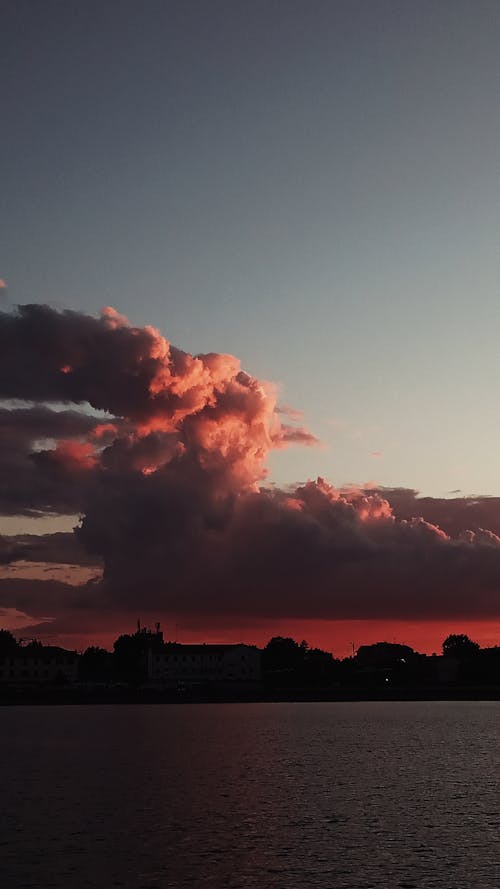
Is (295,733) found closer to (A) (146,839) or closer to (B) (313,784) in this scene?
(B) (313,784)

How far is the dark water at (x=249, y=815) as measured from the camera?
49125mm

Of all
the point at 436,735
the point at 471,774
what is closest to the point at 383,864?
the point at 471,774

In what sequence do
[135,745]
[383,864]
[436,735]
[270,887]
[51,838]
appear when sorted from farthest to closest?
[436,735]
[135,745]
[51,838]
[383,864]
[270,887]

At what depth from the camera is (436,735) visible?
512 feet

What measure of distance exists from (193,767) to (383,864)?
5310 cm

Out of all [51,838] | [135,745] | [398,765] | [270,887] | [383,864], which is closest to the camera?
[270,887]

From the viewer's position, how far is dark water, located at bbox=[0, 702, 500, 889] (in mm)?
49125

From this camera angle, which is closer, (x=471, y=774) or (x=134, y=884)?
(x=134, y=884)

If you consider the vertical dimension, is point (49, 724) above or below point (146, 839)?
above

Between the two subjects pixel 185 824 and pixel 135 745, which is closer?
pixel 185 824

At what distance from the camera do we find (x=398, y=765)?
103750 mm

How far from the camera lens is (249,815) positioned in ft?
222

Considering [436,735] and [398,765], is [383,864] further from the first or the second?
[436,735]

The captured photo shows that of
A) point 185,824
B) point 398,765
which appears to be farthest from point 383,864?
Answer: point 398,765
